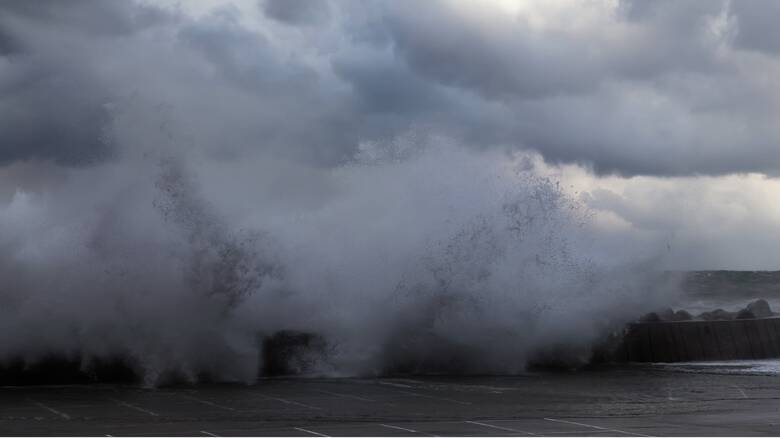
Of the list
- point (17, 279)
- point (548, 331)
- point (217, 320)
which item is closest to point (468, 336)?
point (548, 331)

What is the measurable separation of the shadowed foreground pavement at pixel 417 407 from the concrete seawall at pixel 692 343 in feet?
11.8

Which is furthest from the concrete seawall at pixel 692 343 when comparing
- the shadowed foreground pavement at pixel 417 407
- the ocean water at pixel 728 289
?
the ocean water at pixel 728 289

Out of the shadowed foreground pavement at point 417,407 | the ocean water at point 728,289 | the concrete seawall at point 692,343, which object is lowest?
the shadowed foreground pavement at point 417,407

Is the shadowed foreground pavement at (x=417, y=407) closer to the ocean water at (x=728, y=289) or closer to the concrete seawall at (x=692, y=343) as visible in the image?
the concrete seawall at (x=692, y=343)

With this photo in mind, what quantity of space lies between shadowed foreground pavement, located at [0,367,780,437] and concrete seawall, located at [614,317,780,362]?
361 cm

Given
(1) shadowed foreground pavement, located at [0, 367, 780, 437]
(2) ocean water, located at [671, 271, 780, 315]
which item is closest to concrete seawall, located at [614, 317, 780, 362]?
(1) shadowed foreground pavement, located at [0, 367, 780, 437]

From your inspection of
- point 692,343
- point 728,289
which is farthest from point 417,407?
point 728,289

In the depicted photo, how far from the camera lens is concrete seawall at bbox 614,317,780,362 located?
2169 cm

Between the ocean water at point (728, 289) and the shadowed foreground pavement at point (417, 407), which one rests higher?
the ocean water at point (728, 289)

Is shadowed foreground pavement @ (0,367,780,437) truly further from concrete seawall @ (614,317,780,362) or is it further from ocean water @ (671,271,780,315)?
ocean water @ (671,271,780,315)

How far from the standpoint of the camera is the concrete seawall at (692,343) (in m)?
21.7

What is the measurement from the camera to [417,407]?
43.8 feet

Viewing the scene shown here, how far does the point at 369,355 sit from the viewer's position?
19.0 m

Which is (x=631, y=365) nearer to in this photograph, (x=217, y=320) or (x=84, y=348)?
(x=217, y=320)
